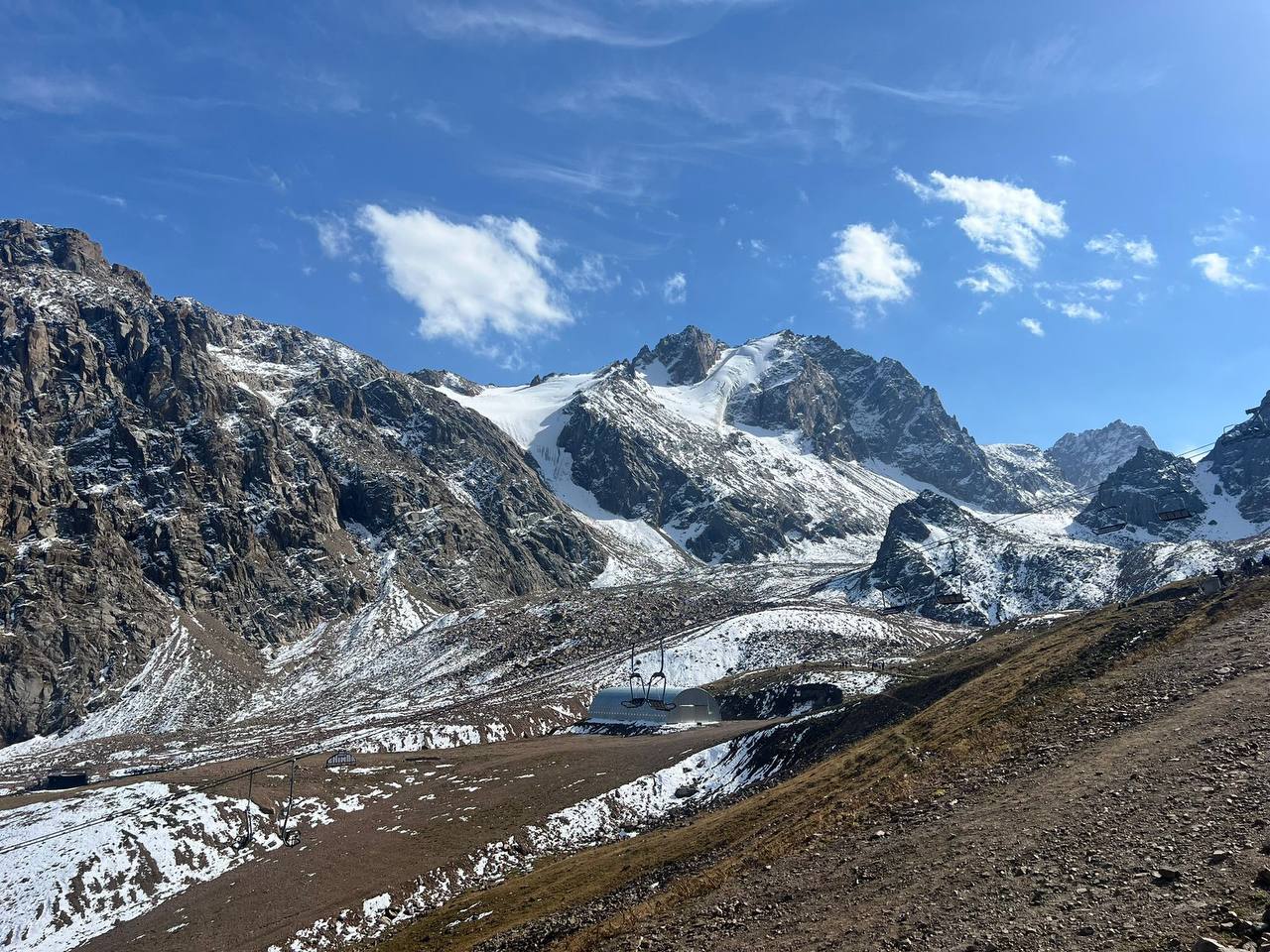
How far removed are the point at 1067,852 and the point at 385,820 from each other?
252 feet

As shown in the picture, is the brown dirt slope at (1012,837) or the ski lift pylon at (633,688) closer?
the brown dirt slope at (1012,837)

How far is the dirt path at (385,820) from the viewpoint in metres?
60.9

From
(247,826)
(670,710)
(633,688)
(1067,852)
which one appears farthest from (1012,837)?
(633,688)

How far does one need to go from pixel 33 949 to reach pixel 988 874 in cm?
7504

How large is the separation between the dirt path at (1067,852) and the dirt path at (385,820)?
45.1m

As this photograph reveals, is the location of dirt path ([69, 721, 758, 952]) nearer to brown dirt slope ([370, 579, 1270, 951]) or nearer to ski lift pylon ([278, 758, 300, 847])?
ski lift pylon ([278, 758, 300, 847])

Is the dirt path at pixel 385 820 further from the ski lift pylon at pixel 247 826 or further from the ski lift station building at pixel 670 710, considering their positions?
the ski lift station building at pixel 670 710

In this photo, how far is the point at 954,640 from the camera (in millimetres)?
178500

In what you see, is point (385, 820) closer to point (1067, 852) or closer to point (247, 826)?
point (247, 826)

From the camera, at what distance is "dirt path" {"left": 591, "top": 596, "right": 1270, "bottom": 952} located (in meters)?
19.0

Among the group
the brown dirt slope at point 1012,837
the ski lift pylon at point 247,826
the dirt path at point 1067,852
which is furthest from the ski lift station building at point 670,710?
the dirt path at point 1067,852

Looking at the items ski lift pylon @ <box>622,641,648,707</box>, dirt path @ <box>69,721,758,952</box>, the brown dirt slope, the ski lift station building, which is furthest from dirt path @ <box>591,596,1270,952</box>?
the ski lift station building

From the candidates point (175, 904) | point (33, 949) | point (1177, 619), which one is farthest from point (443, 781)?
point (1177, 619)

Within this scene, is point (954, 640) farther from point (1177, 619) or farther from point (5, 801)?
point (5, 801)
